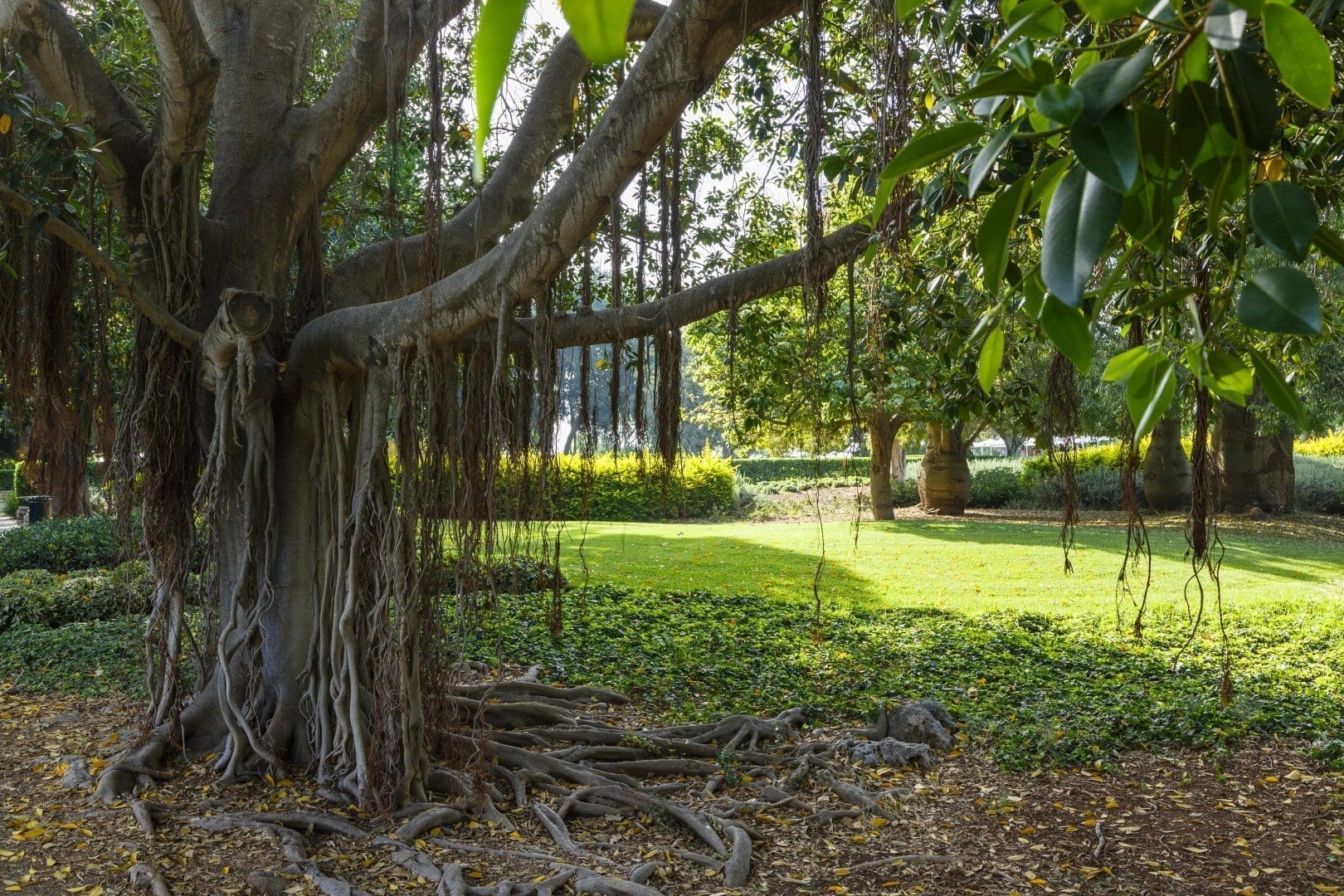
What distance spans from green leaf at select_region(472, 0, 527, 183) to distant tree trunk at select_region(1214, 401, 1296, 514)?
54.7ft

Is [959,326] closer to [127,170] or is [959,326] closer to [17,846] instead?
[127,170]

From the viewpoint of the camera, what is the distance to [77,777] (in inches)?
169

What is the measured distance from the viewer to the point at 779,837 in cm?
423

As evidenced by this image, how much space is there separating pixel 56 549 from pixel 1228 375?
34.9 feet

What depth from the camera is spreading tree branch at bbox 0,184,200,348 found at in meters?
3.69

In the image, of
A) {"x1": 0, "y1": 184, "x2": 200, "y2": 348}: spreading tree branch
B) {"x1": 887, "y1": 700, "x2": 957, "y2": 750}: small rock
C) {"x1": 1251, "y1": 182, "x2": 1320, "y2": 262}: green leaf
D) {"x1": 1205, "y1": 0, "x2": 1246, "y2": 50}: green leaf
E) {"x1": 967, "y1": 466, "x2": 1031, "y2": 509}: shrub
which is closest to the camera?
{"x1": 1205, "y1": 0, "x2": 1246, "y2": 50}: green leaf

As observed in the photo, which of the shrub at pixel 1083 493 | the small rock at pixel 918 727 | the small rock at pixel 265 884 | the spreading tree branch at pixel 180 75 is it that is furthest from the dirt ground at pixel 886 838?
the shrub at pixel 1083 493

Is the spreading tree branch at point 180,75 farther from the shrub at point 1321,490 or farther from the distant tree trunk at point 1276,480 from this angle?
the shrub at point 1321,490

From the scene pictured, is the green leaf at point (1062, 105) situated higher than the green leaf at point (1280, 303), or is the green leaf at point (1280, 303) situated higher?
the green leaf at point (1062, 105)

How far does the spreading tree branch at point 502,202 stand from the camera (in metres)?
4.51

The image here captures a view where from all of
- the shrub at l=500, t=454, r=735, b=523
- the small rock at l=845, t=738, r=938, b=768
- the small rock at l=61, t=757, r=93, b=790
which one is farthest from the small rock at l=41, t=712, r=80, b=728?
the shrub at l=500, t=454, r=735, b=523

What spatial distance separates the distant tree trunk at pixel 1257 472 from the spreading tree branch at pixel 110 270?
581 inches

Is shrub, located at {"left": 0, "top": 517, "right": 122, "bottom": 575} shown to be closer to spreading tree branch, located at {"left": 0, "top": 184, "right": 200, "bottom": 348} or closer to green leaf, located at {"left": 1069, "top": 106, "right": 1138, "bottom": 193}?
spreading tree branch, located at {"left": 0, "top": 184, "right": 200, "bottom": 348}

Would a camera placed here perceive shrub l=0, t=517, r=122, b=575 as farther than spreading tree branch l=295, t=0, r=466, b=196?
Yes
